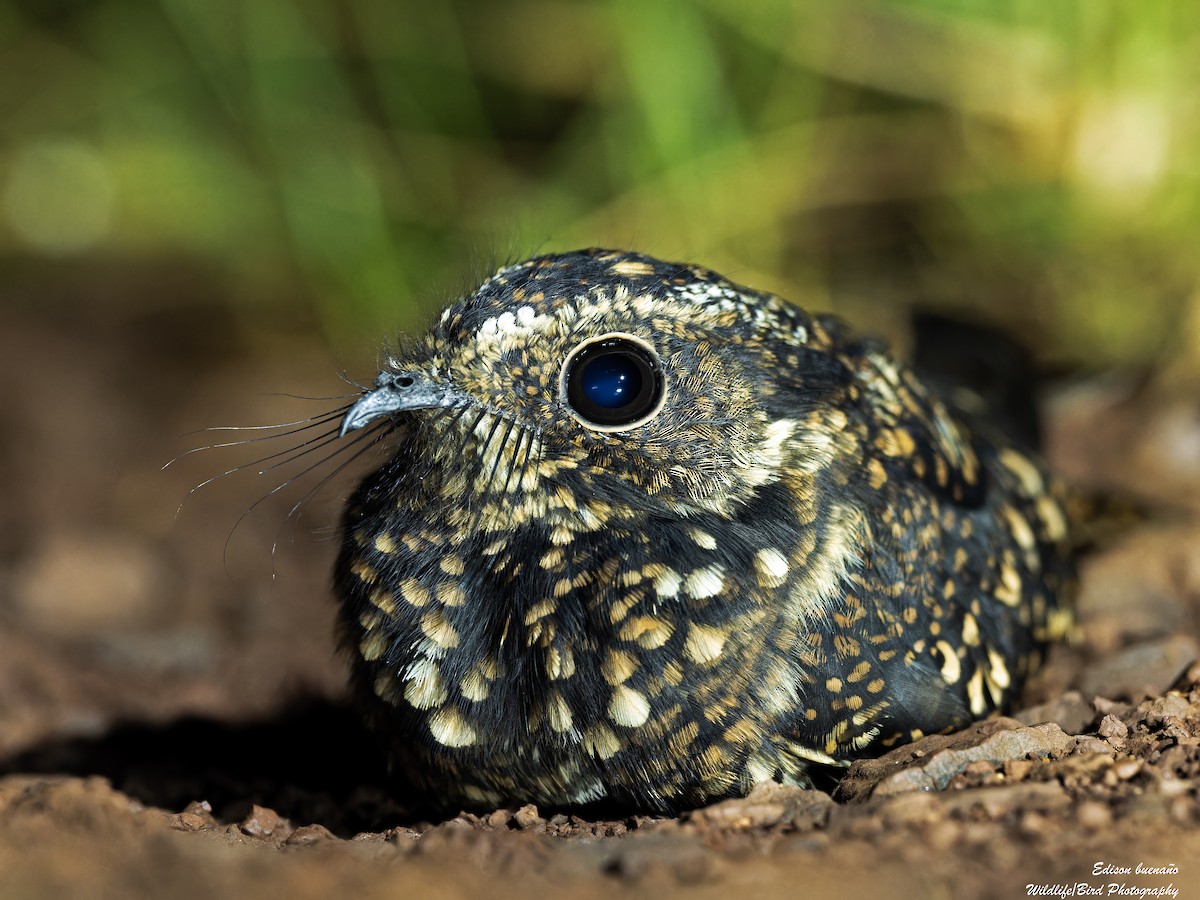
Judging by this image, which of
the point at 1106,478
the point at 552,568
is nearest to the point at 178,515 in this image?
the point at 552,568

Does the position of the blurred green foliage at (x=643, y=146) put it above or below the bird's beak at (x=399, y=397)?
above

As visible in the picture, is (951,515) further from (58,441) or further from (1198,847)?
(58,441)

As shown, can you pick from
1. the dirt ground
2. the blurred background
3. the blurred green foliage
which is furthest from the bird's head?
the blurred green foliage

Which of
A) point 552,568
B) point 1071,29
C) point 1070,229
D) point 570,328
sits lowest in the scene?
point 552,568

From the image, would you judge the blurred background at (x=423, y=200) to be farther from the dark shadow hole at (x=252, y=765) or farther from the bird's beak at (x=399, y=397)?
the bird's beak at (x=399, y=397)

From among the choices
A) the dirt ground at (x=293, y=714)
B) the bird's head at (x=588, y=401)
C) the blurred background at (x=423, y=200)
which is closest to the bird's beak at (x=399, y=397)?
the bird's head at (x=588, y=401)

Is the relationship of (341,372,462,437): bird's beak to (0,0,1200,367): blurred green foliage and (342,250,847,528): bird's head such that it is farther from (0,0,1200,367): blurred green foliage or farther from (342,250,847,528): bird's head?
(0,0,1200,367): blurred green foliage
